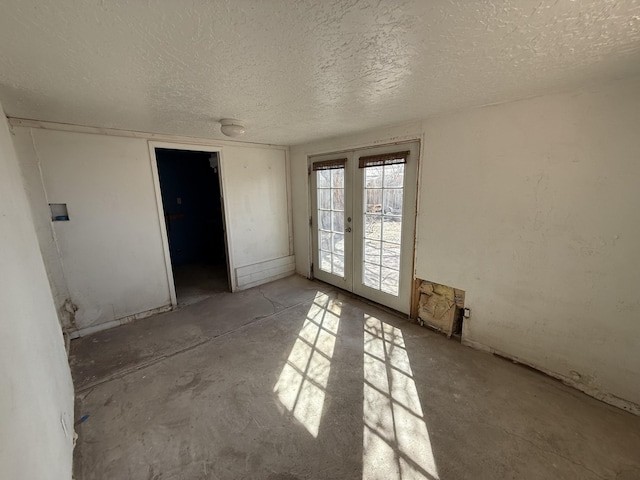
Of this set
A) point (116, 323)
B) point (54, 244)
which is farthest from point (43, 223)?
point (116, 323)

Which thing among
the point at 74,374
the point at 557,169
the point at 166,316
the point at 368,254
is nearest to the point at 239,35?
the point at 557,169

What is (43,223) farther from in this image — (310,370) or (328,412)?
(328,412)

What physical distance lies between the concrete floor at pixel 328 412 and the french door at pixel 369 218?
674 mm

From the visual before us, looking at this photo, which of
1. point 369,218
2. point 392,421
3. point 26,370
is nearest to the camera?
point 26,370

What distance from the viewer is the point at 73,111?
6.64 feet

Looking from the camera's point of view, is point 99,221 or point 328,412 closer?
point 328,412

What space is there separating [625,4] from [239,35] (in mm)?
1417

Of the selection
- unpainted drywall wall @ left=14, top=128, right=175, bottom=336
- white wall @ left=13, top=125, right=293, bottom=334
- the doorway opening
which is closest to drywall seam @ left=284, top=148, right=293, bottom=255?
white wall @ left=13, top=125, right=293, bottom=334

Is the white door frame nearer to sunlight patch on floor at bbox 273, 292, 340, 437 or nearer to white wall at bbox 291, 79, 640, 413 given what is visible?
sunlight patch on floor at bbox 273, 292, 340, 437

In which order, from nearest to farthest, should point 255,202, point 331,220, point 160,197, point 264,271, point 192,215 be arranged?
point 160,197 → point 331,220 → point 255,202 → point 264,271 → point 192,215

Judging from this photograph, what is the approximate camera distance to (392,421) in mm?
1664

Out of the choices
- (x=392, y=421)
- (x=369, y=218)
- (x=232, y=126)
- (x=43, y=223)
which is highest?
(x=232, y=126)

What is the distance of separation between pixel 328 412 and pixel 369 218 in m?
2.03

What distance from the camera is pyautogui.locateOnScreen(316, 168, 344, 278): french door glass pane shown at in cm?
343
